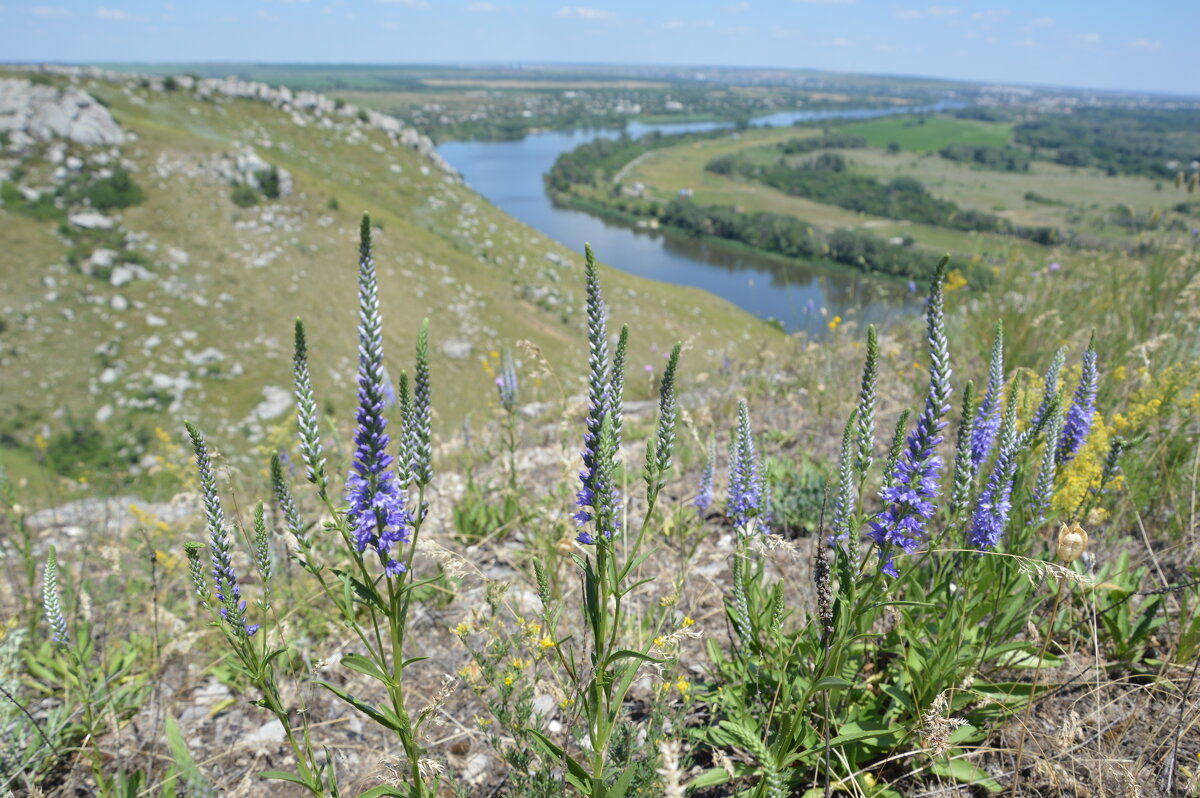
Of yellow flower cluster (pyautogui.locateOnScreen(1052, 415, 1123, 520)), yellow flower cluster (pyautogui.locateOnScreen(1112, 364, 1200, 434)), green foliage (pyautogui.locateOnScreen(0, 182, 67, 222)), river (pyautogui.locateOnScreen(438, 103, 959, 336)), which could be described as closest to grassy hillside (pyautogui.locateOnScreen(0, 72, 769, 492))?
green foliage (pyautogui.locateOnScreen(0, 182, 67, 222))

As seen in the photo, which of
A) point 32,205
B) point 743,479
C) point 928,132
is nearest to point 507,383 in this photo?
point 743,479

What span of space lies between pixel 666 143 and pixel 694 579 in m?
164

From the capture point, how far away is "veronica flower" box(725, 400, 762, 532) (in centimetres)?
374

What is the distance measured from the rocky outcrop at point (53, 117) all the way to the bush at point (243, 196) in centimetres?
639

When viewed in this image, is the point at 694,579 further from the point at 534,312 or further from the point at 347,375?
the point at 534,312

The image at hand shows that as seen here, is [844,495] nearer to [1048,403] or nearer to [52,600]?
[1048,403]

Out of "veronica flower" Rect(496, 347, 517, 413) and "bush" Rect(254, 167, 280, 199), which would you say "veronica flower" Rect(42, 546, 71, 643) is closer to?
"veronica flower" Rect(496, 347, 517, 413)

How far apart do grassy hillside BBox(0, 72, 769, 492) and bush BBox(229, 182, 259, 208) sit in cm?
26

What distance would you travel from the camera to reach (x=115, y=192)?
2719cm

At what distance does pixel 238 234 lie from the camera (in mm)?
28438

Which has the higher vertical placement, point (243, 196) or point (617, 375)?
point (243, 196)

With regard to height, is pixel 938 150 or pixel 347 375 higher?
pixel 938 150

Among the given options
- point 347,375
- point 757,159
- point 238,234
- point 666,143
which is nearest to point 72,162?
point 238,234

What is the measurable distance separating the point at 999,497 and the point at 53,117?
41.3 meters
